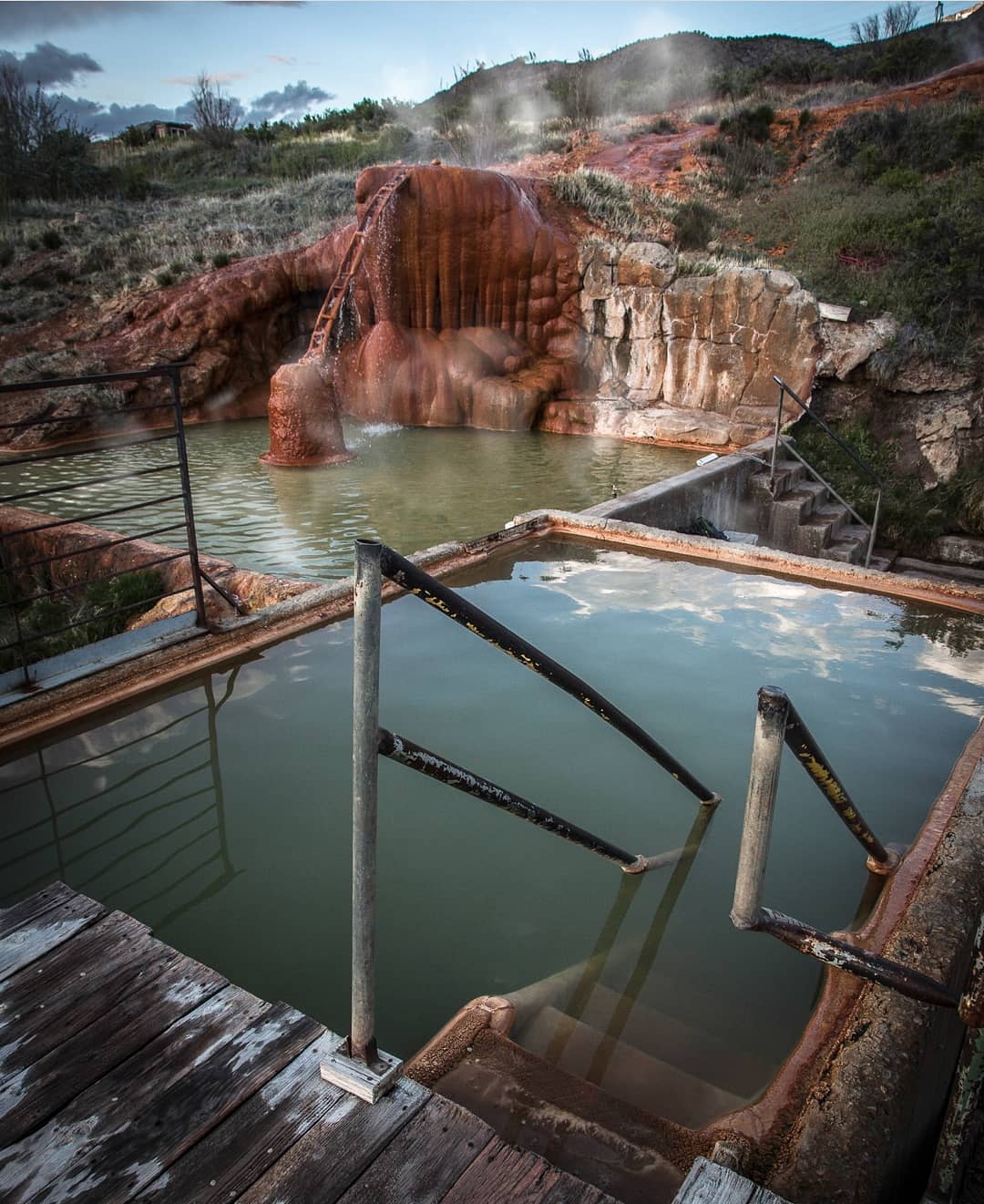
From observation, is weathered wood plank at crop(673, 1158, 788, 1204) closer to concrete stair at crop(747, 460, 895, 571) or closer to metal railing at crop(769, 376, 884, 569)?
metal railing at crop(769, 376, 884, 569)

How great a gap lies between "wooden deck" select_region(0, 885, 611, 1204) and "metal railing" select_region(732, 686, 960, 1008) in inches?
23.4

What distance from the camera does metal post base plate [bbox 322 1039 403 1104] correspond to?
5.47 ft

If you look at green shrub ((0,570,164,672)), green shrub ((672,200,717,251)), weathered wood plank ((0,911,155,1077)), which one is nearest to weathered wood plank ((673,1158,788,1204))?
weathered wood plank ((0,911,155,1077))

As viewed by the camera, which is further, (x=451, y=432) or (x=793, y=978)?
(x=451, y=432)

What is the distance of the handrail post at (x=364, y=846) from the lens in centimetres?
140

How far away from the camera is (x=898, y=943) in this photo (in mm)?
2348

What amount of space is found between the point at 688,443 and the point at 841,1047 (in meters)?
12.1

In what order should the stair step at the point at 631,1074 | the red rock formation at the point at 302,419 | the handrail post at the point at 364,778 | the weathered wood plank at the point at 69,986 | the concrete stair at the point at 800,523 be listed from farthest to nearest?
the red rock formation at the point at 302,419 → the concrete stair at the point at 800,523 → the stair step at the point at 631,1074 → the weathered wood plank at the point at 69,986 → the handrail post at the point at 364,778

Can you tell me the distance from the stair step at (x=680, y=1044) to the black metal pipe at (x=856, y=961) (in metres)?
0.64

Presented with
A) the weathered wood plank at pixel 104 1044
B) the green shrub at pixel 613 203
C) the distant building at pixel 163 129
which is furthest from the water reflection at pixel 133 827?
the distant building at pixel 163 129

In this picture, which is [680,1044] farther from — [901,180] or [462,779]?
[901,180]

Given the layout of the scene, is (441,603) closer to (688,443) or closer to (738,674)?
(738,674)

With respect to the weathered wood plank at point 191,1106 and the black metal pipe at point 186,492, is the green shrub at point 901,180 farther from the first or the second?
the weathered wood plank at point 191,1106

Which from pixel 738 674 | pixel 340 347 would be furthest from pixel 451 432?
pixel 738 674
